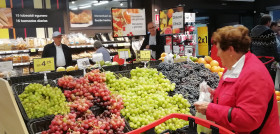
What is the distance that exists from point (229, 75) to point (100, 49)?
413 centimetres

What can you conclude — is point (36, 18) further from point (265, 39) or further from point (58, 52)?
point (265, 39)

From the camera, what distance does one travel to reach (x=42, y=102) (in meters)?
1.84

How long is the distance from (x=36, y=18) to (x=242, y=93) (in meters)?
7.07

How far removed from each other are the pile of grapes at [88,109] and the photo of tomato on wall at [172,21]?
9.18 ft

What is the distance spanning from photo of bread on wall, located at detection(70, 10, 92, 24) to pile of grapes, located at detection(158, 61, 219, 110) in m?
5.66

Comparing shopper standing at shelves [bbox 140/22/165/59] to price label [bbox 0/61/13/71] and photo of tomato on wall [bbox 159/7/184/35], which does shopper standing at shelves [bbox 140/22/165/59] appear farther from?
price label [bbox 0/61/13/71]

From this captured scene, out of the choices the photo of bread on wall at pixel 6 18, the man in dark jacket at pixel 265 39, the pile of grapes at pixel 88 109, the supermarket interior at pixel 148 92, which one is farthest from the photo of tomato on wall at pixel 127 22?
the photo of bread on wall at pixel 6 18

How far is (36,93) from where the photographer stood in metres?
1.93

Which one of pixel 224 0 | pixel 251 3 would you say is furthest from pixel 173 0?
pixel 251 3

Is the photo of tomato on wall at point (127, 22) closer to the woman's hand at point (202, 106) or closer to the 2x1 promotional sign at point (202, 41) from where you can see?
the woman's hand at point (202, 106)

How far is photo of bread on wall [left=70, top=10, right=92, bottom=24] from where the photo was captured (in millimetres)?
7785

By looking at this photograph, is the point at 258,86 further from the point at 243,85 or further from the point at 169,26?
the point at 169,26

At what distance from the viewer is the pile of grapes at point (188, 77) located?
2461 millimetres

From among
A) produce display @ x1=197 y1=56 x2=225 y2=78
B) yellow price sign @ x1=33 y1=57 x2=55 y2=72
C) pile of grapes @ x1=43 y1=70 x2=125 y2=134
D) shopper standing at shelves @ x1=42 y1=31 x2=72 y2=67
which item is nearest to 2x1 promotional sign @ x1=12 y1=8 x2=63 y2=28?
shopper standing at shelves @ x1=42 y1=31 x2=72 y2=67
